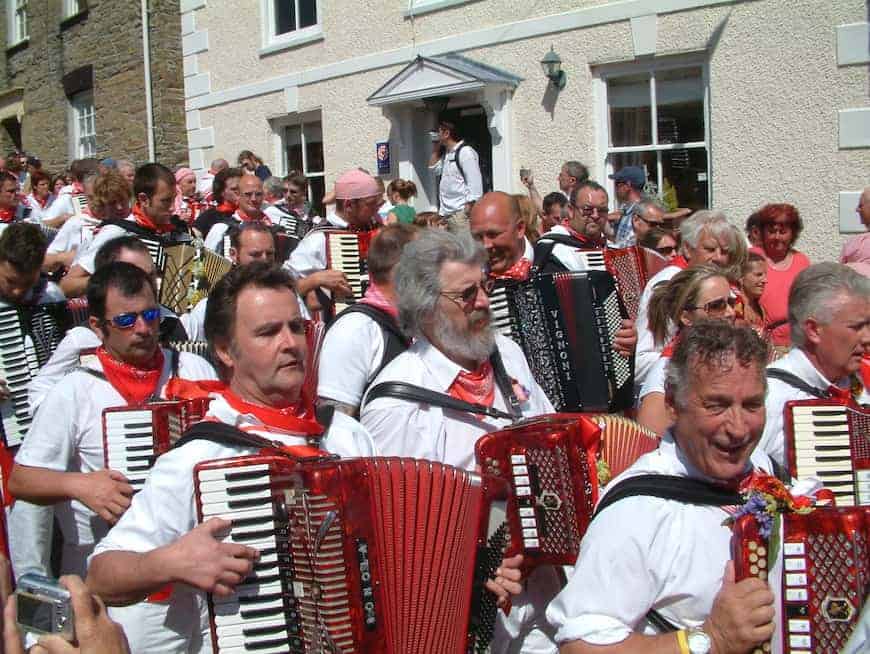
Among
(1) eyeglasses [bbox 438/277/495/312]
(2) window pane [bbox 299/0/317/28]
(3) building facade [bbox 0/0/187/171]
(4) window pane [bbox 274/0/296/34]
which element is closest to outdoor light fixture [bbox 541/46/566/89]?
(2) window pane [bbox 299/0/317/28]

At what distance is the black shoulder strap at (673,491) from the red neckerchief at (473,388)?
3.32 ft

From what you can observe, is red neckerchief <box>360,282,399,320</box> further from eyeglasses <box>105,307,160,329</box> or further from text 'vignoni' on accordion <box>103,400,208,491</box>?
text 'vignoni' on accordion <box>103,400,208,491</box>

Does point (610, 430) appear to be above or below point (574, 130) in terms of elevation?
below

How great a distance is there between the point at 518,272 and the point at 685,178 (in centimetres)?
501

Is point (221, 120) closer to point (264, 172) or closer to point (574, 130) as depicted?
point (264, 172)

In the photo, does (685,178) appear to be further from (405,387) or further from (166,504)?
(166,504)

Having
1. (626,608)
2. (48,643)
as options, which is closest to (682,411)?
(626,608)

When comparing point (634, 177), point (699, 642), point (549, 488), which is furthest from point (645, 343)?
point (634, 177)

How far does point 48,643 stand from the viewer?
1694mm

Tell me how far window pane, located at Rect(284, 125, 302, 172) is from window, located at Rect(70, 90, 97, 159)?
22.3ft

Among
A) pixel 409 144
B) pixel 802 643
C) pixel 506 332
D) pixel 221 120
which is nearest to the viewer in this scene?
pixel 802 643

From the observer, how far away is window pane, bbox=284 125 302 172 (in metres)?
13.9

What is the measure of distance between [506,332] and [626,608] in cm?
249

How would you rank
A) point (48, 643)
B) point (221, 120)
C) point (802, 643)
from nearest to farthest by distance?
point (48, 643) → point (802, 643) → point (221, 120)
